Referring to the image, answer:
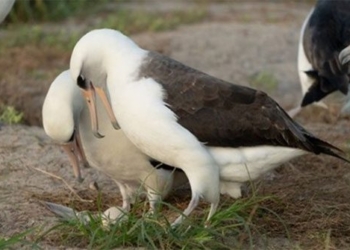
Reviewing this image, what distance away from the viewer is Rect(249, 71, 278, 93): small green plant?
36.1ft

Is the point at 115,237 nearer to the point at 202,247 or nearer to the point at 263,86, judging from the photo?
the point at 202,247

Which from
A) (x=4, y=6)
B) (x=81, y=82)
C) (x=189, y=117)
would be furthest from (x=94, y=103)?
(x=4, y=6)

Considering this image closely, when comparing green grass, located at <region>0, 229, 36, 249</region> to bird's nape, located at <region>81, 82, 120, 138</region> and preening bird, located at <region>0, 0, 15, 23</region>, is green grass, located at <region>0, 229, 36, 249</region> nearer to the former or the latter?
bird's nape, located at <region>81, 82, 120, 138</region>

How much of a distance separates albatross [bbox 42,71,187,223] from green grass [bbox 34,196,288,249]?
48 cm

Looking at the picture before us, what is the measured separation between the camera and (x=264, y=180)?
25.0 feet

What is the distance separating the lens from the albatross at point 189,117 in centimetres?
629

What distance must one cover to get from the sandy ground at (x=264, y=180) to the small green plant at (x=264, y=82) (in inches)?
0.9

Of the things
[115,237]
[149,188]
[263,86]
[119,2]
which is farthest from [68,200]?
[119,2]

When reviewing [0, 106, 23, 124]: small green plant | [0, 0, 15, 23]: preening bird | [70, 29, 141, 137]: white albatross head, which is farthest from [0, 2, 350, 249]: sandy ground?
[0, 0, 15, 23]: preening bird

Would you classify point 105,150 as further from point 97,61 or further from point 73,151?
point 97,61

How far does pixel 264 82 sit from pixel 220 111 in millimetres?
4709

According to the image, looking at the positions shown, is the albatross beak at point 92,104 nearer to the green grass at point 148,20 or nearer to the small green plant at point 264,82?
the small green plant at point 264,82

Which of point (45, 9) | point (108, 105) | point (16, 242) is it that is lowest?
point (45, 9)

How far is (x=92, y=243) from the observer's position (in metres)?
5.98
